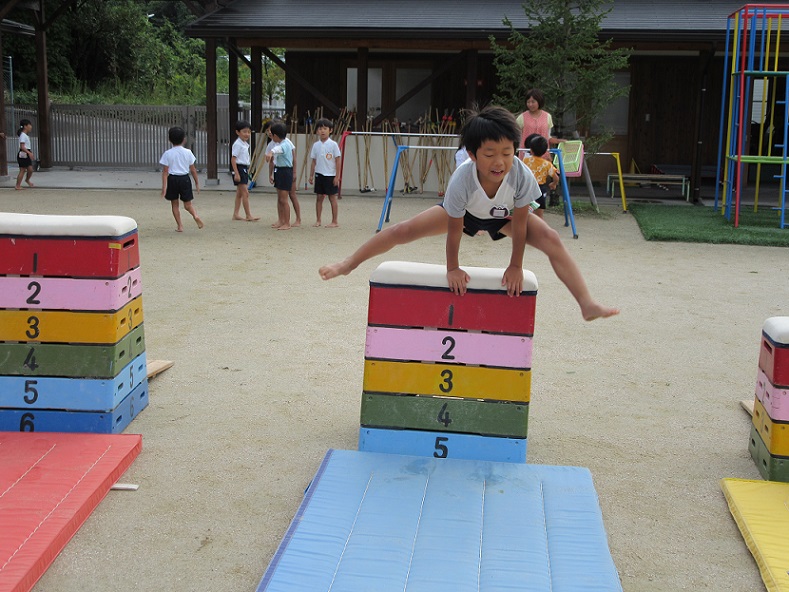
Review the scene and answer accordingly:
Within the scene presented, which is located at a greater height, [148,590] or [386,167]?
[386,167]

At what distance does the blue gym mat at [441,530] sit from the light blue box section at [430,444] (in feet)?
0.32

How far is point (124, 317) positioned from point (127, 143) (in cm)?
1838

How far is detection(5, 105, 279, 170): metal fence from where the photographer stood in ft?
70.8

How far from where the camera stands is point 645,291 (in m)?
8.64

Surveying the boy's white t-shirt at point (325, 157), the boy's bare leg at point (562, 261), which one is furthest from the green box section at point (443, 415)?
the boy's white t-shirt at point (325, 157)

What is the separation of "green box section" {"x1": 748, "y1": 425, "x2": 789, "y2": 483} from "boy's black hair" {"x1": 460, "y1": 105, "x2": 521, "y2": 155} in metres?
1.94

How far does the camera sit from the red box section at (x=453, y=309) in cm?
438

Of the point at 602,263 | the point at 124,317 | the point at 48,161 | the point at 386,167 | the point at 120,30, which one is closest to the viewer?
the point at 124,317

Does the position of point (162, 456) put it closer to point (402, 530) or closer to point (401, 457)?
point (401, 457)

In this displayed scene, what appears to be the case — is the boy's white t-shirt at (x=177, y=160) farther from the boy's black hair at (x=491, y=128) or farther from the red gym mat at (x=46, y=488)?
the boy's black hair at (x=491, y=128)

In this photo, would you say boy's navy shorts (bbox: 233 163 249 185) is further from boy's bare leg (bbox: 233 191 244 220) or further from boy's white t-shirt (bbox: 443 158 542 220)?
boy's white t-shirt (bbox: 443 158 542 220)

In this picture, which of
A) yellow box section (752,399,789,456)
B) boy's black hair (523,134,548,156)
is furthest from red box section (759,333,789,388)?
boy's black hair (523,134,548,156)

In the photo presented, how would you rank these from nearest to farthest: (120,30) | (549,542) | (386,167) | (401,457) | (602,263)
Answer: (549,542)
(401,457)
(602,263)
(386,167)
(120,30)

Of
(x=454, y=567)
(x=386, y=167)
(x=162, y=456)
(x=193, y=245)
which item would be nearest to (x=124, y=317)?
(x=162, y=456)
